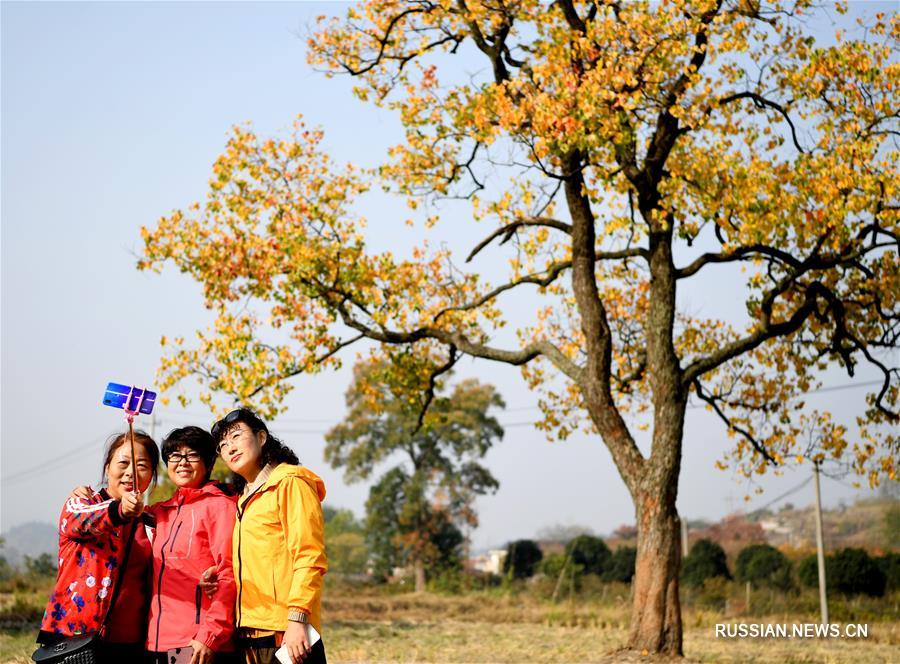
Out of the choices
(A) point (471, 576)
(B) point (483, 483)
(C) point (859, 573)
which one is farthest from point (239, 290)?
(B) point (483, 483)

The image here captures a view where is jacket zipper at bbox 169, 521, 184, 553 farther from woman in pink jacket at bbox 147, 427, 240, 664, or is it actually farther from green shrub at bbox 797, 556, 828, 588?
green shrub at bbox 797, 556, 828, 588

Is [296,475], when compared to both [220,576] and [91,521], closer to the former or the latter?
[220,576]

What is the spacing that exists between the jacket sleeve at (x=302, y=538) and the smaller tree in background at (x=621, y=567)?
2596 centimetres

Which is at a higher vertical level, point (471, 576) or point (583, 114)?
point (583, 114)

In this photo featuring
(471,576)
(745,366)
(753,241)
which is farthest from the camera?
(471,576)

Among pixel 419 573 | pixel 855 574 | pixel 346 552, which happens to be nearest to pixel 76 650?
pixel 855 574

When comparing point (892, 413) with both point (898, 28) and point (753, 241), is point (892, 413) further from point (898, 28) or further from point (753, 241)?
point (898, 28)

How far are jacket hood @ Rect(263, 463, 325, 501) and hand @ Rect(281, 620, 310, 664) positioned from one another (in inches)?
23.3

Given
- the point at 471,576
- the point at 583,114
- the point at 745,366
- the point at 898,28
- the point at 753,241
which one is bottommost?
the point at 471,576

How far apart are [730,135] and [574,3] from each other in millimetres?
2634

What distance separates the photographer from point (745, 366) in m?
15.2

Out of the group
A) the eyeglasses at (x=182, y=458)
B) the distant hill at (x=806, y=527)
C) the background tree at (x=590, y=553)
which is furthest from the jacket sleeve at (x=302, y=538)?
the distant hill at (x=806, y=527)

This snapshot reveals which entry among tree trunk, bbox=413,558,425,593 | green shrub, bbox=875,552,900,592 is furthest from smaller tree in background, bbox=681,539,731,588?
tree trunk, bbox=413,558,425,593

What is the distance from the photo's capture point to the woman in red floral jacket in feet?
15.9
